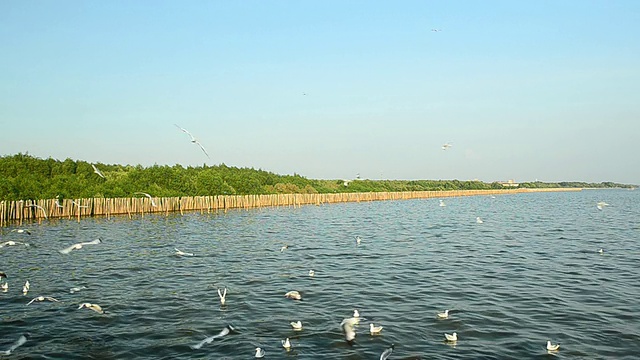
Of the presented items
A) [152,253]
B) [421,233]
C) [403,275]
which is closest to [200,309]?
[403,275]

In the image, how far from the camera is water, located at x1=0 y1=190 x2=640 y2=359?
1048 cm

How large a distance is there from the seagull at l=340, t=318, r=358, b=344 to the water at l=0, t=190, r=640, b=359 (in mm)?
177

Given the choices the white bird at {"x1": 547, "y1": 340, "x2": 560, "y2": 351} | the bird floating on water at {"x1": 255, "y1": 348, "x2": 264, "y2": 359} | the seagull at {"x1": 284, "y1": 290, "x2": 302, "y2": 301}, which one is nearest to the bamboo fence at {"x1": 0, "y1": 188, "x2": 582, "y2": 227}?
the seagull at {"x1": 284, "y1": 290, "x2": 302, "y2": 301}

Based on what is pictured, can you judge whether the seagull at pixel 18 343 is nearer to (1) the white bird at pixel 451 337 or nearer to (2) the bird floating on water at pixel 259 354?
(2) the bird floating on water at pixel 259 354

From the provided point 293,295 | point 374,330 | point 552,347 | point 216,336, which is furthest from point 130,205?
point 552,347

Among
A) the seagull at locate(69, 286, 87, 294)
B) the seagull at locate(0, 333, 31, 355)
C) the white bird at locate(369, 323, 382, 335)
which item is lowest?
the seagull at locate(0, 333, 31, 355)

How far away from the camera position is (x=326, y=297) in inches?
586

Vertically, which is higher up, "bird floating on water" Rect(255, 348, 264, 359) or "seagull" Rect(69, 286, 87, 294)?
"seagull" Rect(69, 286, 87, 294)

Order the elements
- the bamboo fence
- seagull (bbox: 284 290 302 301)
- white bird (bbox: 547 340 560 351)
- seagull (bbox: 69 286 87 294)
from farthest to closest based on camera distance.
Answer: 1. the bamboo fence
2. seagull (bbox: 69 286 87 294)
3. seagull (bbox: 284 290 302 301)
4. white bird (bbox: 547 340 560 351)

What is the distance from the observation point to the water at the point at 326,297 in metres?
10.5

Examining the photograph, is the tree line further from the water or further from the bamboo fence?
the water

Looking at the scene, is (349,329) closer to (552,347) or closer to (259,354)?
(259,354)

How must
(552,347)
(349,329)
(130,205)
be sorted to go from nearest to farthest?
(552,347)
(349,329)
(130,205)

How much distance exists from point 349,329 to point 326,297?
4.51 metres
